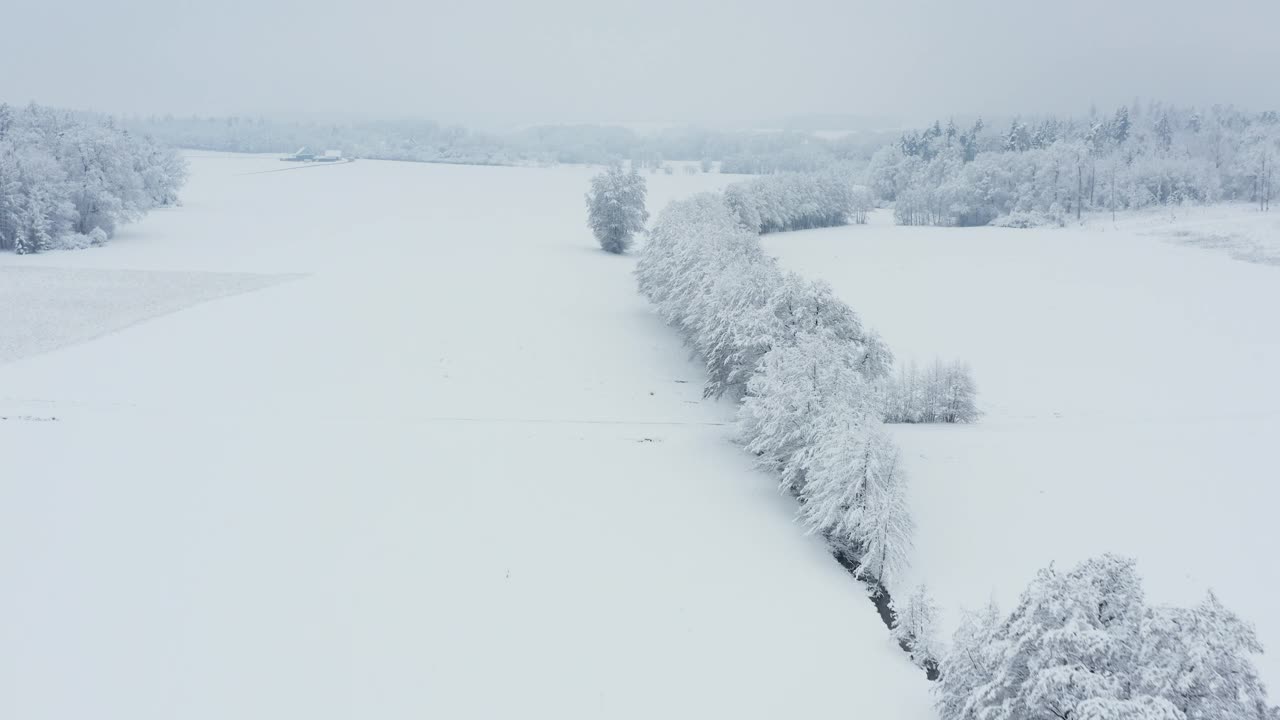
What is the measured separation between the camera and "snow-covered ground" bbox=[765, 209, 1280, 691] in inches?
942

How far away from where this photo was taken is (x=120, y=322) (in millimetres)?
45938

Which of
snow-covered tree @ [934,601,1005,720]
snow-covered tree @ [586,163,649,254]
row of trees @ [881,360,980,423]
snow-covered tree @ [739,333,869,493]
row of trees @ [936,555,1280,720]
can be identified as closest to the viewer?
row of trees @ [936,555,1280,720]

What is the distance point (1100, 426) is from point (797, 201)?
7865 cm

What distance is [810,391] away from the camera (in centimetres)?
2769

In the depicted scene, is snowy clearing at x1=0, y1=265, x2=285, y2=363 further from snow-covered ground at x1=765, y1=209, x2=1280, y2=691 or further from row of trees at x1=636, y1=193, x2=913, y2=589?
snow-covered ground at x1=765, y1=209, x2=1280, y2=691

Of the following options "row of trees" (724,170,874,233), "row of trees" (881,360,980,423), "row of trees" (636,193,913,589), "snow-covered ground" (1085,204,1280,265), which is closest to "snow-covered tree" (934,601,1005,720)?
"row of trees" (636,193,913,589)

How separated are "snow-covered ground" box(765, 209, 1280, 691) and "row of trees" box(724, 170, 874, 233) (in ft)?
77.0

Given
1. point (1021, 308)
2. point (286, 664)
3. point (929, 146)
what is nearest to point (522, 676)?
point (286, 664)

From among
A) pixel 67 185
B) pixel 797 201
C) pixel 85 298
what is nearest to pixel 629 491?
pixel 85 298

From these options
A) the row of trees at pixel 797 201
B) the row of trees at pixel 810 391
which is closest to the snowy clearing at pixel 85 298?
the row of trees at pixel 810 391

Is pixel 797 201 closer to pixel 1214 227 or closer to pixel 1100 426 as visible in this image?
pixel 1214 227

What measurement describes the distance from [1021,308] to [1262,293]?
1865 centimetres

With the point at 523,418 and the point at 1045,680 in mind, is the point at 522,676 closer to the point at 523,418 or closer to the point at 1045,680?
the point at 1045,680

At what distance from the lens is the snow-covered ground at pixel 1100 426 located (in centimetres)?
2392
